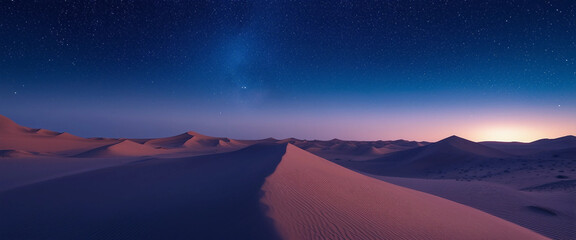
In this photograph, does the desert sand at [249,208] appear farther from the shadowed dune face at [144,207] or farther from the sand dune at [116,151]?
the sand dune at [116,151]

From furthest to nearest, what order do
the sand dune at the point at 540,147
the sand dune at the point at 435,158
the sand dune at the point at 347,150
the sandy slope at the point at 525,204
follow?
the sand dune at the point at 347,150 < the sand dune at the point at 540,147 < the sand dune at the point at 435,158 < the sandy slope at the point at 525,204

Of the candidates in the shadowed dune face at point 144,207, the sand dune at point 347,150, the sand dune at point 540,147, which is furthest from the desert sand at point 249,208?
the sand dune at point 540,147

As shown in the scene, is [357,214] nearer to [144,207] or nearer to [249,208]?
[249,208]

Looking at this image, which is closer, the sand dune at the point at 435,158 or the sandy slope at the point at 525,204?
the sandy slope at the point at 525,204

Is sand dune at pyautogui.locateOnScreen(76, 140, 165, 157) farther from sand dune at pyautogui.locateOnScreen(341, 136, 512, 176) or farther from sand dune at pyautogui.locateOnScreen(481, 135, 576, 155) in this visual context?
sand dune at pyautogui.locateOnScreen(481, 135, 576, 155)

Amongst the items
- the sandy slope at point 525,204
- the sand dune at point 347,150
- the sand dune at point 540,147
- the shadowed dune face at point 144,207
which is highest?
the sand dune at point 540,147

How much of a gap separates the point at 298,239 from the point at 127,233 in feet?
11.4

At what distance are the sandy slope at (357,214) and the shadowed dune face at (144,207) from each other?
20.7 inches

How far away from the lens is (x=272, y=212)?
525 centimetres

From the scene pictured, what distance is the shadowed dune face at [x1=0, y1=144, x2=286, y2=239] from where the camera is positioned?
5.04m

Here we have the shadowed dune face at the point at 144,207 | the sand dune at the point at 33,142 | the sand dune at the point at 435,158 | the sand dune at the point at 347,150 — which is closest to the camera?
the shadowed dune face at the point at 144,207

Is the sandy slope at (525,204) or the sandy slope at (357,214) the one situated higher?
the sandy slope at (357,214)

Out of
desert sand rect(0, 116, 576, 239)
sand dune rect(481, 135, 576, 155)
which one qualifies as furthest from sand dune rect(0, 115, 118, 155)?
sand dune rect(481, 135, 576, 155)

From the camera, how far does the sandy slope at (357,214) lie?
5230 mm
